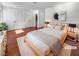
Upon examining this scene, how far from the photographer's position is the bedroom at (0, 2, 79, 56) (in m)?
1.45

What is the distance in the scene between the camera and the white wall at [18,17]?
148 centimetres

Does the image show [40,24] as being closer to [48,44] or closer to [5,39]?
[48,44]

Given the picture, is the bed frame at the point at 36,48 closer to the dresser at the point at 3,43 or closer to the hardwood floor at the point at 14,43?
the hardwood floor at the point at 14,43

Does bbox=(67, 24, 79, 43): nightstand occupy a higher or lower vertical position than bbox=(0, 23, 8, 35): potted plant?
lower

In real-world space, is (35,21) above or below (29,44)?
above

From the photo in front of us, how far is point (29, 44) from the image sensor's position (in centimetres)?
147

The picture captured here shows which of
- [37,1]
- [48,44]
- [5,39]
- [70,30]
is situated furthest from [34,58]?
[37,1]

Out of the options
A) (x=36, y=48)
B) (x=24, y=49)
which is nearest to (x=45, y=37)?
(x=36, y=48)

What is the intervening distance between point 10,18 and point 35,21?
38cm

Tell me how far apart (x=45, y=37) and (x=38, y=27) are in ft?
0.73

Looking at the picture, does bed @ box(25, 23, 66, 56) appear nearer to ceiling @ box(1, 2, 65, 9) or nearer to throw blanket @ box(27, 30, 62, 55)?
throw blanket @ box(27, 30, 62, 55)

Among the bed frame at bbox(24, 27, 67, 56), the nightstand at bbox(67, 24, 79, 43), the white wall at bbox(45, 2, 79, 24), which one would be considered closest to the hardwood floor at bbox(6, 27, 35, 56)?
the bed frame at bbox(24, 27, 67, 56)

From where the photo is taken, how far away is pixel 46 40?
4.63 ft

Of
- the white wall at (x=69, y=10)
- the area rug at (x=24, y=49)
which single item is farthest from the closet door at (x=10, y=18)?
the white wall at (x=69, y=10)
